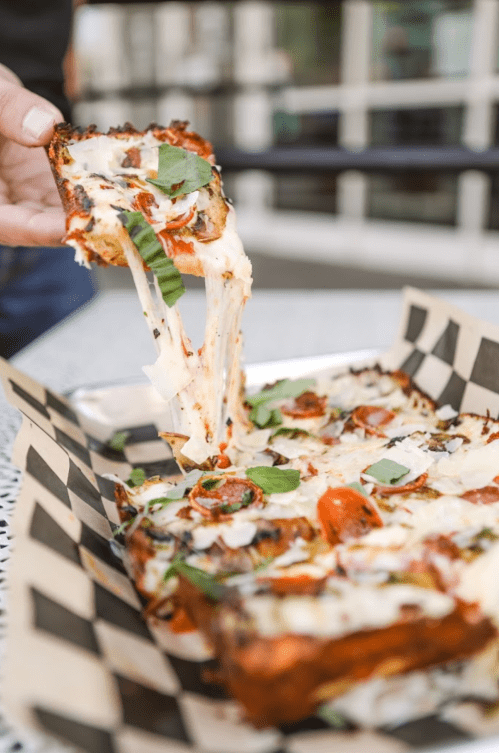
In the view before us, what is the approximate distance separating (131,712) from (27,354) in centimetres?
118

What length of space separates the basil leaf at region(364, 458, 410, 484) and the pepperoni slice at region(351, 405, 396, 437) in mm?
190

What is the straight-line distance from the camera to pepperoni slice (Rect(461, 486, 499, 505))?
828 millimetres

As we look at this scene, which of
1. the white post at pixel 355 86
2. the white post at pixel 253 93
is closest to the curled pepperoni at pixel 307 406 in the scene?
the white post at pixel 355 86

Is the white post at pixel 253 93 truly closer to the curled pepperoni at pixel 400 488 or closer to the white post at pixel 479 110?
the white post at pixel 479 110

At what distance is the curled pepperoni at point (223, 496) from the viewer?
867 millimetres

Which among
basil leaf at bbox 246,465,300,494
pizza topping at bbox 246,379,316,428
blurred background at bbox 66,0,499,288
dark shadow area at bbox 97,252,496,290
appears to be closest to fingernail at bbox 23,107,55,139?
pizza topping at bbox 246,379,316,428

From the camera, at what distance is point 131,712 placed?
572mm

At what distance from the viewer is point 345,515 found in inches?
33.0

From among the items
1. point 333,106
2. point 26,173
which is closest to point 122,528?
point 26,173

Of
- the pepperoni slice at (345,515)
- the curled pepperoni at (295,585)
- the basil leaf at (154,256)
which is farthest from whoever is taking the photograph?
the basil leaf at (154,256)

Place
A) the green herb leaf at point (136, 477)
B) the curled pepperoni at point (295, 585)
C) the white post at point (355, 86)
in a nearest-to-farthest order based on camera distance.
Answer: the curled pepperoni at point (295, 585) < the green herb leaf at point (136, 477) < the white post at point (355, 86)

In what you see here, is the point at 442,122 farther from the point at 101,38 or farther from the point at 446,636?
the point at 446,636

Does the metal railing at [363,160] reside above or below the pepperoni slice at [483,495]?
above

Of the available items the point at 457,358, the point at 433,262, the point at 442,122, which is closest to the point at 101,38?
the point at 442,122
